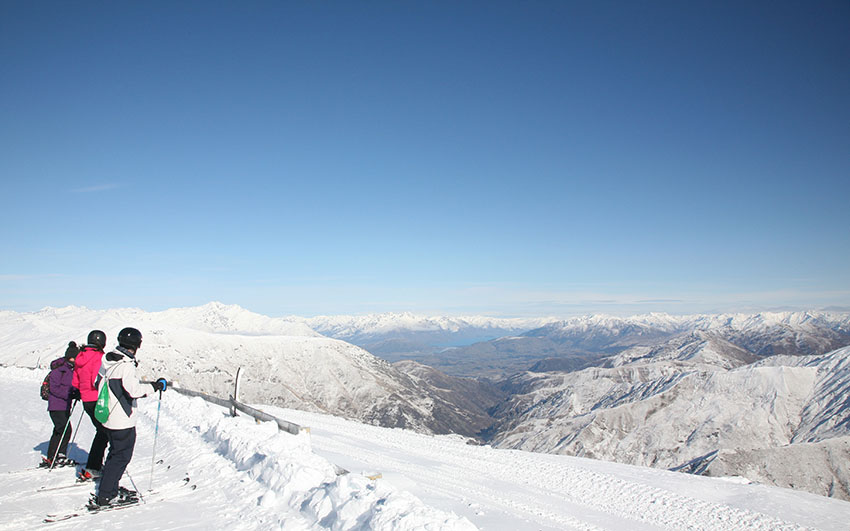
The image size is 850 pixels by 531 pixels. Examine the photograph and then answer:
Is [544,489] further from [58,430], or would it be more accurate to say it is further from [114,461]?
[58,430]

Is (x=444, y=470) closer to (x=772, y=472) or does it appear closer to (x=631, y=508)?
(x=631, y=508)

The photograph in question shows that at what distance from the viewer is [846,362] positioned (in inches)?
5842

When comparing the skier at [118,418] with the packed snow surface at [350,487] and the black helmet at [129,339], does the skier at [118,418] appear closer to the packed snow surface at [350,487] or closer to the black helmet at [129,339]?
the black helmet at [129,339]

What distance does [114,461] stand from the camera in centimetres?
729

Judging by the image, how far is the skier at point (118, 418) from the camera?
7.22m

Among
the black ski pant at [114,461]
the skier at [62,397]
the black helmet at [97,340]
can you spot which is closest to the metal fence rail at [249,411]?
the black helmet at [97,340]

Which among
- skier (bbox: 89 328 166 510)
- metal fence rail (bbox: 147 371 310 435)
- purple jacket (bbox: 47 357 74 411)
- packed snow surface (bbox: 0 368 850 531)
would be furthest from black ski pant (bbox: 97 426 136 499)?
purple jacket (bbox: 47 357 74 411)

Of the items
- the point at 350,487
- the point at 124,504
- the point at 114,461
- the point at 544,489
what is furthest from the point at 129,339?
the point at 544,489

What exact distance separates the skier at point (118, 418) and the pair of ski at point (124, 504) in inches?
1.8

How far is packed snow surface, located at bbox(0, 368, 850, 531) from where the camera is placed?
6.84 metres

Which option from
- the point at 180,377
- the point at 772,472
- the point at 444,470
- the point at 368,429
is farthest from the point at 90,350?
the point at 180,377

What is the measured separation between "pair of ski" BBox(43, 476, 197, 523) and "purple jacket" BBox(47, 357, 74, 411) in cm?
291

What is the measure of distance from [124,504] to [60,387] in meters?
4.94

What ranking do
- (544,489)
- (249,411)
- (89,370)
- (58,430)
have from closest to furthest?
1. (89,370)
2. (58,430)
3. (544,489)
4. (249,411)
